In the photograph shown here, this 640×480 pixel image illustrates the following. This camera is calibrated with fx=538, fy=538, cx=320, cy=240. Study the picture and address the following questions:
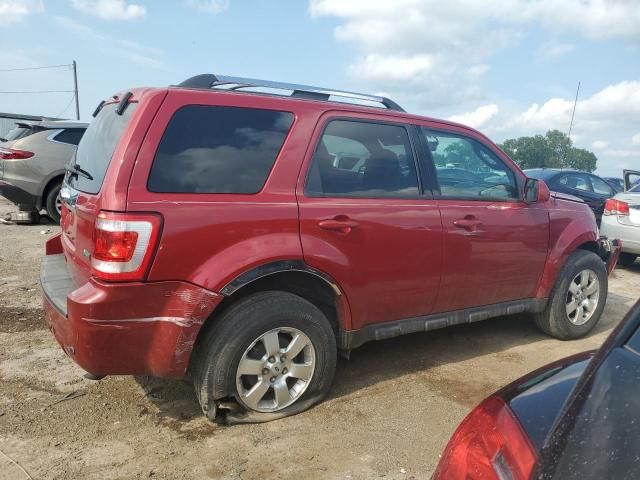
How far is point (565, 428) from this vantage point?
1.19 meters

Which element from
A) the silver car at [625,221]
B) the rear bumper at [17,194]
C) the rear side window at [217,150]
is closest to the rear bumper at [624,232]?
the silver car at [625,221]

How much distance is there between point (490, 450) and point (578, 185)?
10989 mm

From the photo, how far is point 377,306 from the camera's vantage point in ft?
11.3

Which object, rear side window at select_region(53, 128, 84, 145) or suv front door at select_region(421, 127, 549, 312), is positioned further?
rear side window at select_region(53, 128, 84, 145)

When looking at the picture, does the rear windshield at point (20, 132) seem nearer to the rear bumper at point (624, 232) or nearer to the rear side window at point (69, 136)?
the rear side window at point (69, 136)

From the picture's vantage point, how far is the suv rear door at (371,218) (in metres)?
3.16

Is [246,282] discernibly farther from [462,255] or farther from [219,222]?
[462,255]

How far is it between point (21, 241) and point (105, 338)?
243 inches

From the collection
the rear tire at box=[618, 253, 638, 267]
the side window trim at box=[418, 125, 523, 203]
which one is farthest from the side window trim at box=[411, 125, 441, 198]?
the rear tire at box=[618, 253, 638, 267]

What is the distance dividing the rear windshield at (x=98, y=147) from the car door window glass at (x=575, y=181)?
9.64 metres

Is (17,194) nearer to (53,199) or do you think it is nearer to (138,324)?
(53,199)

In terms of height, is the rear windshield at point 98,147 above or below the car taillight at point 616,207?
above

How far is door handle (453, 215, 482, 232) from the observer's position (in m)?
3.73

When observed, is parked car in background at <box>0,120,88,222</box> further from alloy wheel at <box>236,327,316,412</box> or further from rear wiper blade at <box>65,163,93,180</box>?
alloy wheel at <box>236,327,316,412</box>
